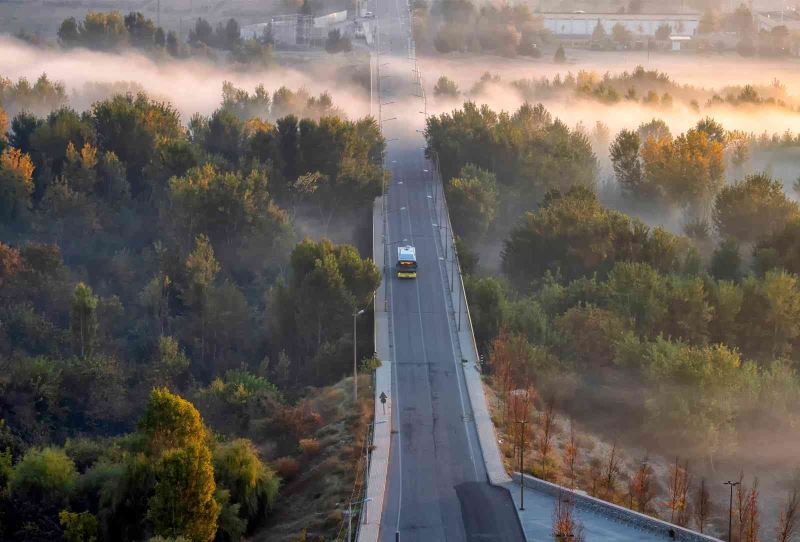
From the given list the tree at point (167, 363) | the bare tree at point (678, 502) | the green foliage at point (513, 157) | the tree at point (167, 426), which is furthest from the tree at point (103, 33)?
the bare tree at point (678, 502)

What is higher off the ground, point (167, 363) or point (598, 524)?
point (598, 524)

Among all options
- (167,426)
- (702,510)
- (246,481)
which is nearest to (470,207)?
(246,481)

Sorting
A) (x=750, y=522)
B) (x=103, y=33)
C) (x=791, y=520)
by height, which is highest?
(x=103, y=33)

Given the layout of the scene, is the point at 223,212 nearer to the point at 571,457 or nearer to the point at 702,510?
the point at 571,457

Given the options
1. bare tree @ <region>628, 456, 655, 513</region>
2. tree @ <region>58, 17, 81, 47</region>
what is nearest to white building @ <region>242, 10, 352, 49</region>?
tree @ <region>58, 17, 81, 47</region>

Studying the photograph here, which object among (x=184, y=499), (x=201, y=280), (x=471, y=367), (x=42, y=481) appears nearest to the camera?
(x=184, y=499)

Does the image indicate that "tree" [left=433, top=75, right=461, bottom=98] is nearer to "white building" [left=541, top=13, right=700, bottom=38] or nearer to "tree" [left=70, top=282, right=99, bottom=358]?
"white building" [left=541, top=13, right=700, bottom=38]
